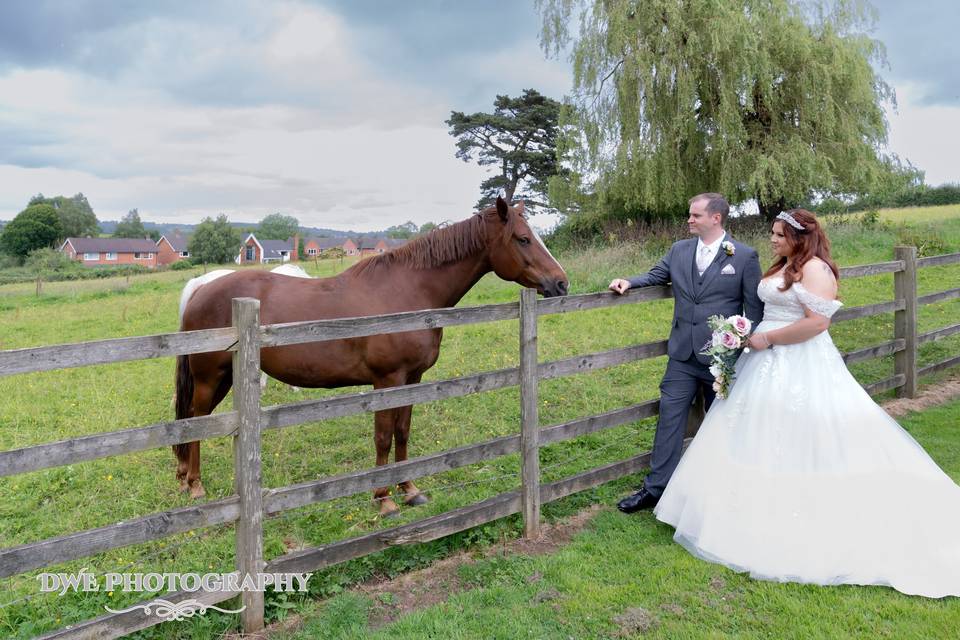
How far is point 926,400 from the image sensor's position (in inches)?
267

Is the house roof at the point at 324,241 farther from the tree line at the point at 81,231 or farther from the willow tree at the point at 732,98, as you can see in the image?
the willow tree at the point at 732,98

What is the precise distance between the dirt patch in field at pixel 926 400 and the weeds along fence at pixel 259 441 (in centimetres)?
359

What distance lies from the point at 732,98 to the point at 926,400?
38.2ft

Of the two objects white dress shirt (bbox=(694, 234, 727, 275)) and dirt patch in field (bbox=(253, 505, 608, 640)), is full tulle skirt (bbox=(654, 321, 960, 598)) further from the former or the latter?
dirt patch in field (bbox=(253, 505, 608, 640))

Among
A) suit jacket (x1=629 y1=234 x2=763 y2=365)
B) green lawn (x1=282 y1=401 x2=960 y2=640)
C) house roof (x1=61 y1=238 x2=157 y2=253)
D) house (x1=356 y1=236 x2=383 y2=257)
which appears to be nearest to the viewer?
green lawn (x1=282 y1=401 x2=960 y2=640)

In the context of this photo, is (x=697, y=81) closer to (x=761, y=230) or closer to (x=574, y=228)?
(x=761, y=230)

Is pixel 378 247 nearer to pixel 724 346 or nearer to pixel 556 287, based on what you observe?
pixel 556 287

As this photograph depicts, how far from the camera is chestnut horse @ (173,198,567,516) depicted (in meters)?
4.47

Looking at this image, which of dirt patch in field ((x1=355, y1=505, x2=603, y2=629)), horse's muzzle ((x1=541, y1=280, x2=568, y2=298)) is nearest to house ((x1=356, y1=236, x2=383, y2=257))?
horse's muzzle ((x1=541, y1=280, x2=568, y2=298))

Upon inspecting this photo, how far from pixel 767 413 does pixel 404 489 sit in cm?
266

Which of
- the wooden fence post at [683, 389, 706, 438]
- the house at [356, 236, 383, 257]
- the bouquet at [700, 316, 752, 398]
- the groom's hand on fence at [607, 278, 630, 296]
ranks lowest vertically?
the wooden fence post at [683, 389, 706, 438]

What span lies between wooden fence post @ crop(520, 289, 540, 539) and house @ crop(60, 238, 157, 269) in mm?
90329

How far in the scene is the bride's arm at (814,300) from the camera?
144 inches

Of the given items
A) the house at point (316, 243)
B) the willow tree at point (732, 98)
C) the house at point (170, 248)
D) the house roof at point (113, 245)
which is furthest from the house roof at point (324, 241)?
the willow tree at point (732, 98)
